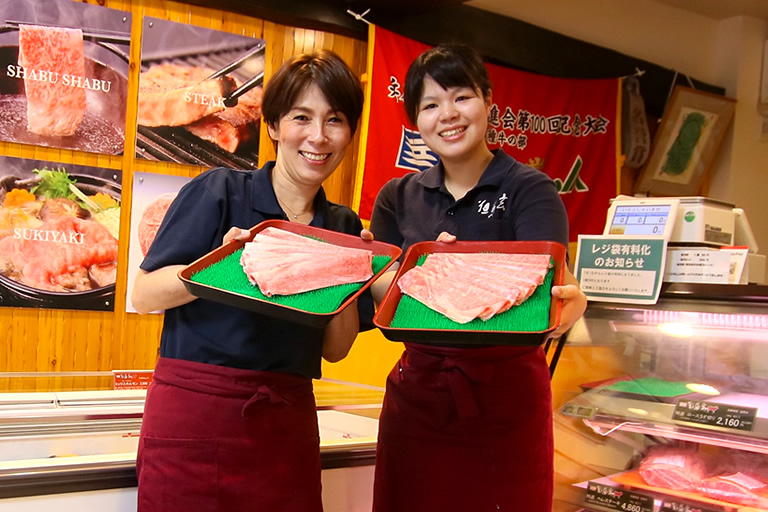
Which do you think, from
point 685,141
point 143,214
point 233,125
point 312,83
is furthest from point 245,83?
point 685,141

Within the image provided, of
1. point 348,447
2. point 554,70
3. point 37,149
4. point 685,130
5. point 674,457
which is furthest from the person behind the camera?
point 685,130

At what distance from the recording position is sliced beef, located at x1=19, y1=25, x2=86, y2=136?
369 cm

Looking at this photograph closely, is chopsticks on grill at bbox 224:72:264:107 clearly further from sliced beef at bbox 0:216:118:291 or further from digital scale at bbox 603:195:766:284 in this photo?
digital scale at bbox 603:195:766:284

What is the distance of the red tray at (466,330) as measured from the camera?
52.8 inches

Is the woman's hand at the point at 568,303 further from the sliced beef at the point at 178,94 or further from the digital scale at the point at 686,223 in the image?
the sliced beef at the point at 178,94

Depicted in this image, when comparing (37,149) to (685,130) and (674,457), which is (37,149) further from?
(685,130)

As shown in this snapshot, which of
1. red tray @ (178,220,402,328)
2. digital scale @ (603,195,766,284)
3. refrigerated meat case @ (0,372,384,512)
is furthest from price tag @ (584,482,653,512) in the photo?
red tray @ (178,220,402,328)

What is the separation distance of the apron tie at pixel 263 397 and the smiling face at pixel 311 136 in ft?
1.63

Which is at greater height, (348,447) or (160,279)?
(160,279)

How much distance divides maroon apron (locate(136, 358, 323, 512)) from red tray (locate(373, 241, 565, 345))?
320 mm

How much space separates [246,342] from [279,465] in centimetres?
29

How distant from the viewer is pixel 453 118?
1.79m

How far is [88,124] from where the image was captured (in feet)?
12.6

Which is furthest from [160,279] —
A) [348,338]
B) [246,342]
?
[348,338]
